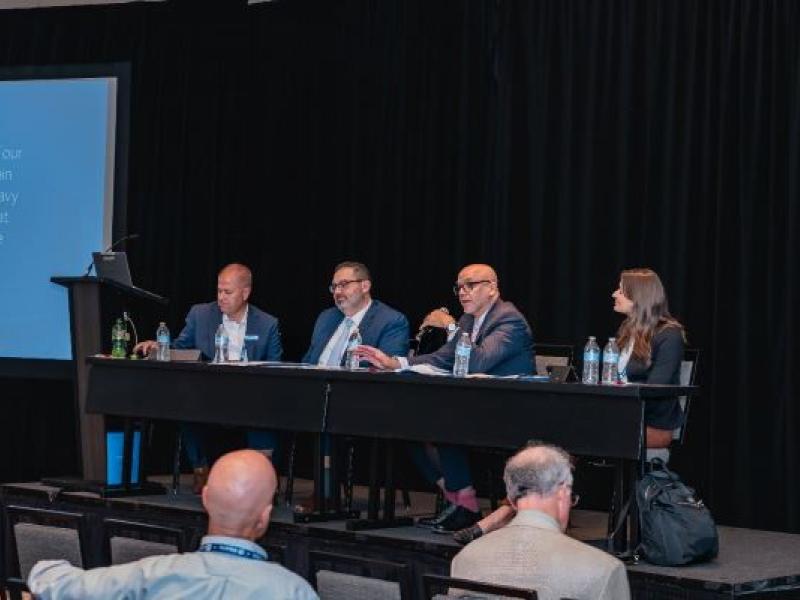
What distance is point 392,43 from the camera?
27.4 ft

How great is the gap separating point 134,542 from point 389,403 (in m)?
2.12

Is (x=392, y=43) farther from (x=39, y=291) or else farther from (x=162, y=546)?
(x=162, y=546)

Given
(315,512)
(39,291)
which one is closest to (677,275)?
(315,512)

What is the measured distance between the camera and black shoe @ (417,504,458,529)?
6.09 m

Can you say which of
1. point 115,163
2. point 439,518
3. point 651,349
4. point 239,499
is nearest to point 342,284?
point 439,518

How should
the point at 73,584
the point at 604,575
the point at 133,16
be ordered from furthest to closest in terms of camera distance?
the point at 133,16, the point at 604,575, the point at 73,584

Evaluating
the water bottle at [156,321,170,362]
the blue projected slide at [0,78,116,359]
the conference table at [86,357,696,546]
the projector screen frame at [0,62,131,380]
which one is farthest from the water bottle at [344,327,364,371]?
the blue projected slide at [0,78,116,359]

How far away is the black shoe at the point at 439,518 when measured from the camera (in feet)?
20.0

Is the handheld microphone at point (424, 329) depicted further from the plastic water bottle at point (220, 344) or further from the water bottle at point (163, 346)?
the water bottle at point (163, 346)

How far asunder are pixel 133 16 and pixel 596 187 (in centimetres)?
332

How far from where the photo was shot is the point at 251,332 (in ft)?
24.2

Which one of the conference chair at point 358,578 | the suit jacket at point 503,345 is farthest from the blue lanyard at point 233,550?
the suit jacket at point 503,345

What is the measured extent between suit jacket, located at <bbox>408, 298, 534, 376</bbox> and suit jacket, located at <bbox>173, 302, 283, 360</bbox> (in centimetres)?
140

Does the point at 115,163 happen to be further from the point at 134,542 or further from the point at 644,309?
the point at 134,542
